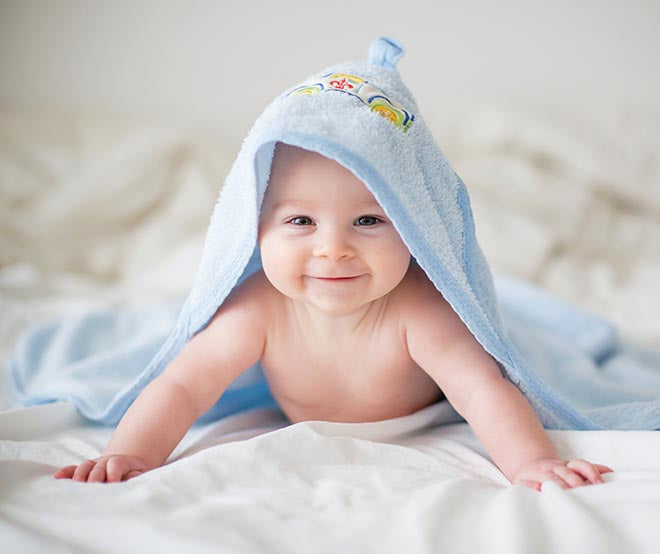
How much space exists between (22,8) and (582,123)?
161 centimetres

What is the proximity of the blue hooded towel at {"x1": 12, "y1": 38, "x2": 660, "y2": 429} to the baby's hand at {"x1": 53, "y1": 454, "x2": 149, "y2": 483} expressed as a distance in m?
0.21

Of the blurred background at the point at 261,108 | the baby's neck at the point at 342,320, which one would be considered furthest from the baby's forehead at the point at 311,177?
the blurred background at the point at 261,108

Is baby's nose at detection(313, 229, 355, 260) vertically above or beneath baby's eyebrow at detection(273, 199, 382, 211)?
beneath

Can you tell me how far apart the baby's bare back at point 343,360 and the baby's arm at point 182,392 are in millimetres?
32

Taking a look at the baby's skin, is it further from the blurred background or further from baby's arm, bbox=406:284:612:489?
the blurred background

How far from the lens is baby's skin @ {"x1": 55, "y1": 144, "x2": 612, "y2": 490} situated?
0.91 meters

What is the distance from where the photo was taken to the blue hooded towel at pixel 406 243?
89 centimetres

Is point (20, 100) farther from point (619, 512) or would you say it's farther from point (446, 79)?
Result: point (619, 512)

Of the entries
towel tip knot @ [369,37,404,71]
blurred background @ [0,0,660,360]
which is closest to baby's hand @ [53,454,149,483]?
towel tip knot @ [369,37,404,71]

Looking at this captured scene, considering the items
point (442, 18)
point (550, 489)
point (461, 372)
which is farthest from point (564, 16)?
point (550, 489)

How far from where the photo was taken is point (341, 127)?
2.87 ft

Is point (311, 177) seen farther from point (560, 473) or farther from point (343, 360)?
point (560, 473)

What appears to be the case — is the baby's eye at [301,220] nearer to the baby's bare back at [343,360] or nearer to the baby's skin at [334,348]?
the baby's skin at [334,348]

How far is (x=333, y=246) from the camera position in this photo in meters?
0.90
